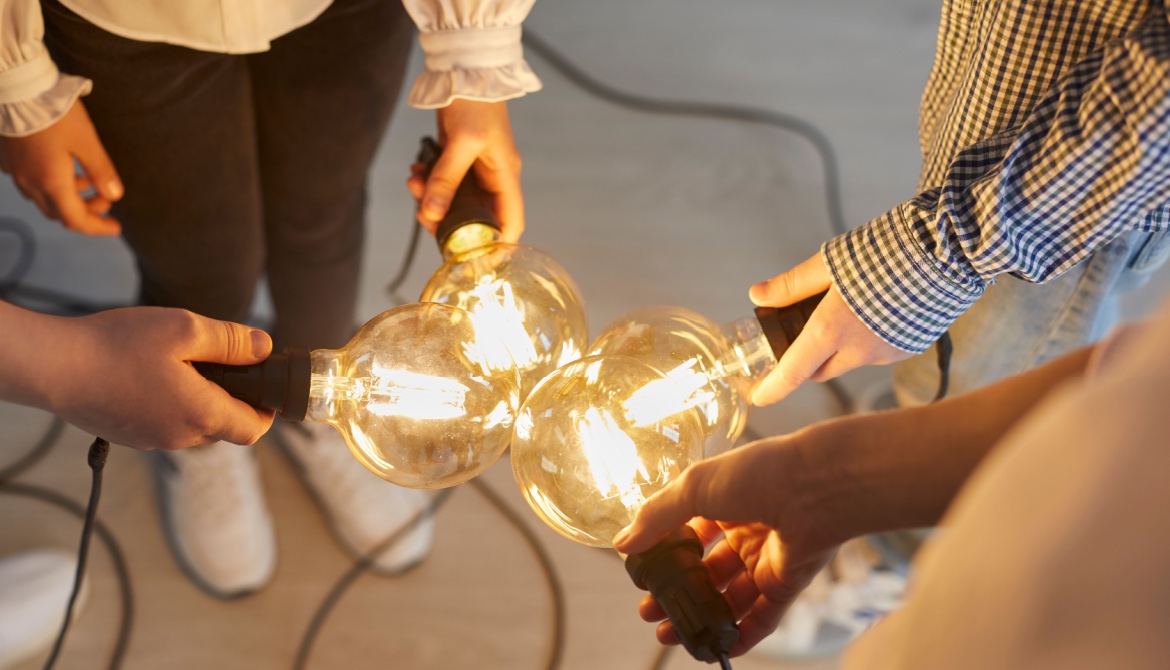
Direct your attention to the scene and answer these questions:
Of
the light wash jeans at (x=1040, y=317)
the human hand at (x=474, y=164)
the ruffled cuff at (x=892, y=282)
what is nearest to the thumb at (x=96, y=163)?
the human hand at (x=474, y=164)

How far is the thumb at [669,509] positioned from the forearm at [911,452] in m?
0.07

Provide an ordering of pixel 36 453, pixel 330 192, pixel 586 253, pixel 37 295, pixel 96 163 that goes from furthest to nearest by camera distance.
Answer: pixel 586 253 < pixel 37 295 < pixel 36 453 < pixel 330 192 < pixel 96 163

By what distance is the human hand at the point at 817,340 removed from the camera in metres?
0.63

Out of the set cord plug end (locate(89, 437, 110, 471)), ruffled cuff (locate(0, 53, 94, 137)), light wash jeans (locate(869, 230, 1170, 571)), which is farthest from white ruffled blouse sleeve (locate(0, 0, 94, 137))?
light wash jeans (locate(869, 230, 1170, 571))

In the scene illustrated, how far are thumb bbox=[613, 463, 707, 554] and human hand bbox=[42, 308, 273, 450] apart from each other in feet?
0.87

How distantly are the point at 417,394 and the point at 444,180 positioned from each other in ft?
0.79

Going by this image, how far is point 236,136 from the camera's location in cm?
75

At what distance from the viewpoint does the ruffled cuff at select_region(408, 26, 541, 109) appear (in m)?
0.70

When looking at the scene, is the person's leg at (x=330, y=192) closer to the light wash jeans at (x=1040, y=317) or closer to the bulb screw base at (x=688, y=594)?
the bulb screw base at (x=688, y=594)

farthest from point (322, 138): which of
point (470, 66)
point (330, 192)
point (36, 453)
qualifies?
point (36, 453)

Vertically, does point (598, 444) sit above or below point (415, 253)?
above

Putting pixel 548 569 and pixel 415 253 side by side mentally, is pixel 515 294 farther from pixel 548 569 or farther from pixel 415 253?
pixel 415 253

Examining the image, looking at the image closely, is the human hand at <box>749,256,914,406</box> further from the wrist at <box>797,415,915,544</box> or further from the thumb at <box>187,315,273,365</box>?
the thumb at <box>187,315,273,365</box>

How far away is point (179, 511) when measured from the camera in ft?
3.28
